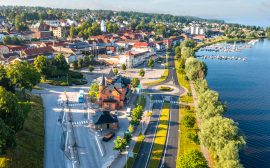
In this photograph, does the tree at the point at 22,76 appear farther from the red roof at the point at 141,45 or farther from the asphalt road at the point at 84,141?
the red roof at the point at 141,45

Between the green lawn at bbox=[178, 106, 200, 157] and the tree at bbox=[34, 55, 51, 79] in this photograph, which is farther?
the tree at bbox=[34, 55, 51, 79]

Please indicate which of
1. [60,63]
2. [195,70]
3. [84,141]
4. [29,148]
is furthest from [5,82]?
[195,70]

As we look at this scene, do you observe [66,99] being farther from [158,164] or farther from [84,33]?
[84,33]

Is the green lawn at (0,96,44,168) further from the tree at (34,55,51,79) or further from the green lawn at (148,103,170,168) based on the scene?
the tree at (34,55,51,79)

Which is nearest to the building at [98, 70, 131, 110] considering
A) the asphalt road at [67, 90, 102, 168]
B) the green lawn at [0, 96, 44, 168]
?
the asphalt road at [67, 90, 102, 168]

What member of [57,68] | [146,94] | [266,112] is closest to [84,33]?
[57,68]

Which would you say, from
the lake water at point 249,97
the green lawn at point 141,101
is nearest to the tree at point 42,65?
the green lawn at point 141,101
